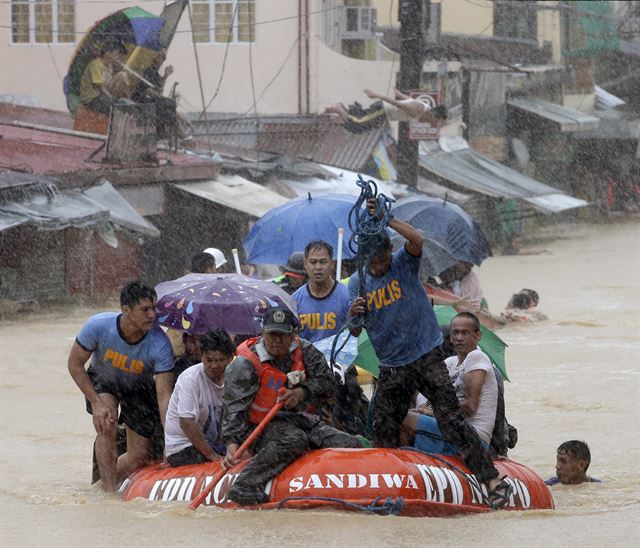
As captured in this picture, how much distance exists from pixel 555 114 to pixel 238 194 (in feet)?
55.6

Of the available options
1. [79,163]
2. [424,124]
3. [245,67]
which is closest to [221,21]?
[245,67]

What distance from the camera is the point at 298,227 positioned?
13719 millimetres

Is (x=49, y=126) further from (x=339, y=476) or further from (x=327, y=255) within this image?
(x=339, y=476)

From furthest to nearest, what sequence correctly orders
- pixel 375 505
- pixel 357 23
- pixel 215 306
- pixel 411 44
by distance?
pixel 357 23
pixel 411 44
pixel 215 306
pixel 375 505

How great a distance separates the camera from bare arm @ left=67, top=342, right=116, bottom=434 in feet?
28.7

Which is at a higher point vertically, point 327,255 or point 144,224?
point 327,255

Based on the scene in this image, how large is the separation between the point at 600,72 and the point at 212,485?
40.1 meters

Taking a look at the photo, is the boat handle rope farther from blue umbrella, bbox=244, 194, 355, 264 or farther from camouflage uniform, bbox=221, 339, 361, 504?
blue umbrella, bbox=244, 194, 355, 264

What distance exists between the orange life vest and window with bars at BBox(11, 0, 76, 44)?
75.2 ft

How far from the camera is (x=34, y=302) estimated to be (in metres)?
20.4

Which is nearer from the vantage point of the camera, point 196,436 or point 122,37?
point 196,436

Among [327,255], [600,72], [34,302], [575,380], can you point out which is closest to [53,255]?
[34,302]

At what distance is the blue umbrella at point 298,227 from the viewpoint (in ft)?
44.4

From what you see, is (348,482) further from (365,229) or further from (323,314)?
(323,314)
